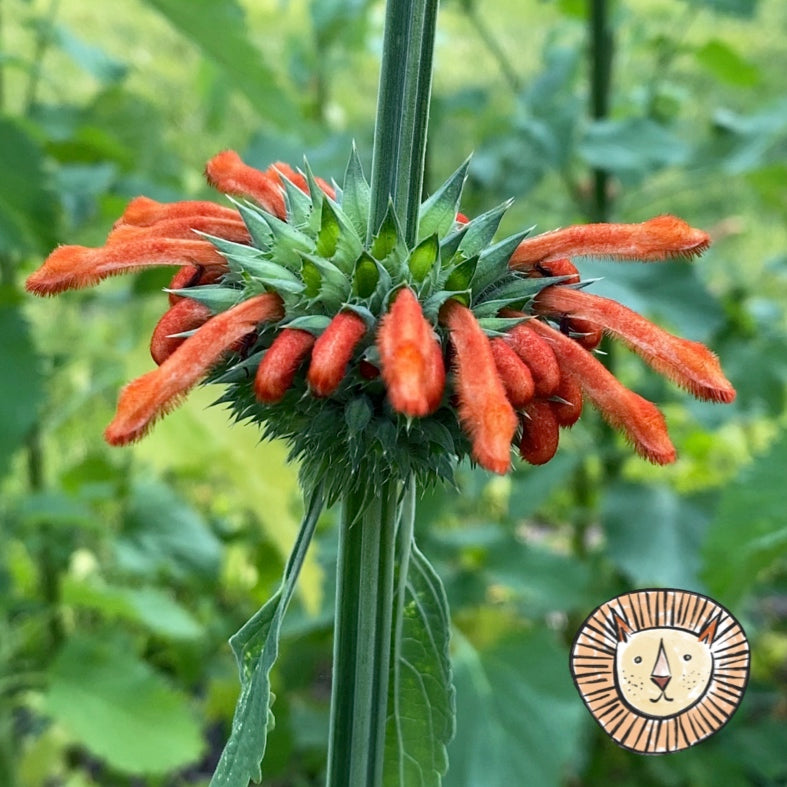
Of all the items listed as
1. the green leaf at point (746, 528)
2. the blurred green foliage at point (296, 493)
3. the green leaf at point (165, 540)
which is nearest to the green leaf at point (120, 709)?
the blurred green foliage at point (296, 493)

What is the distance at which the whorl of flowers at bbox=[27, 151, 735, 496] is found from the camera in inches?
17.7

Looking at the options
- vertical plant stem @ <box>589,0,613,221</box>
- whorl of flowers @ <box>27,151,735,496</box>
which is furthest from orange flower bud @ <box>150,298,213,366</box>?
vertical plant stem @ <box>589,0,613,221</box>

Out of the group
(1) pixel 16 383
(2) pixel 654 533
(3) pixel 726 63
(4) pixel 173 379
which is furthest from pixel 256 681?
(3) pixel 726 63

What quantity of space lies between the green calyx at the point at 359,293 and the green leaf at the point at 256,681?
41mm

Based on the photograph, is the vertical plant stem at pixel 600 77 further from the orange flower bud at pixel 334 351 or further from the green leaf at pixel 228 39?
the orange flower bud at pixel 334 351

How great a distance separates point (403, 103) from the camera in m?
0.46

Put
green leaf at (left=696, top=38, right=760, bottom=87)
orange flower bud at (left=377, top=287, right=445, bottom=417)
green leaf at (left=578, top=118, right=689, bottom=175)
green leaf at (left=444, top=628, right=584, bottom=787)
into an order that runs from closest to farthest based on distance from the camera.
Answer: orange flower bud at (left=377, top=287, right=445, bottom=417)
green leaf at (left=444, top=628, right=584, bottom=787)
green leaf at (left=578, top=118, right=689, bottom=175)
green leaf at (left=696, top=38, right=760, bottom=87)

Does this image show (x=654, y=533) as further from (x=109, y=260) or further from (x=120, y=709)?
(x=109, y=260)

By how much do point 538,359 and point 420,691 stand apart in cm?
23

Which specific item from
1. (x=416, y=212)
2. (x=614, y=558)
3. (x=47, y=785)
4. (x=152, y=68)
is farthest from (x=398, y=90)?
(x=152, y=68)

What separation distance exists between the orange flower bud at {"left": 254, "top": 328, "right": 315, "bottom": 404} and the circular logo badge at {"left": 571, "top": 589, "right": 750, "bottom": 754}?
21 centimetres

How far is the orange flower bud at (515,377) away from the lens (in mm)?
455

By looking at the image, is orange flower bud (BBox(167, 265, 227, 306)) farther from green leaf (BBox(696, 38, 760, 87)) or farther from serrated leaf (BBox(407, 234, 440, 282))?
green leaf (BBox(696, 38, 760, 87))

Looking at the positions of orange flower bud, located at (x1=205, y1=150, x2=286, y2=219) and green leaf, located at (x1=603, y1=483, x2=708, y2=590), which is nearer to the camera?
orange flower bud, located at (x1=205, y1=150, x2=286, y2=219)
